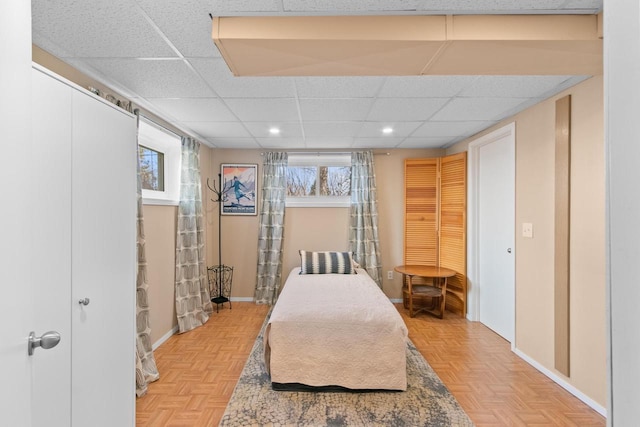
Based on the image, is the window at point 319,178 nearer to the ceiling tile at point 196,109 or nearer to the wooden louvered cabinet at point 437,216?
the wooden louvered cabinet at point 437,216

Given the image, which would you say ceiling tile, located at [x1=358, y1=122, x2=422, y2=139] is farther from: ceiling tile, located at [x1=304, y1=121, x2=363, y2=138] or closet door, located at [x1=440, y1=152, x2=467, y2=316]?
closet door, located at [x1=440, y1=152, x2=467, y2=316]

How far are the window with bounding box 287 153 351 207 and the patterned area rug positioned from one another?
2.80 meters

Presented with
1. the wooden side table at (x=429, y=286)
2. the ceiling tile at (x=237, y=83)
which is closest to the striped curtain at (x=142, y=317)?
the ceiling tile at (x=237, y=83)

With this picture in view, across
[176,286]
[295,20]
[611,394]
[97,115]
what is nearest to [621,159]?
[611,394]

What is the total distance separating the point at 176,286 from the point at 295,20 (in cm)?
298

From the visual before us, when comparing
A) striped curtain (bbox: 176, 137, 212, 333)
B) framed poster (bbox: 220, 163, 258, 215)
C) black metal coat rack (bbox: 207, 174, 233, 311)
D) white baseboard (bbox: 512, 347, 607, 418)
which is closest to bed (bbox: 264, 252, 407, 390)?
white baseboard (bbox: 512, 347, 607, 418)

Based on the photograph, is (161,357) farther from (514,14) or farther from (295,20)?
(514,14)

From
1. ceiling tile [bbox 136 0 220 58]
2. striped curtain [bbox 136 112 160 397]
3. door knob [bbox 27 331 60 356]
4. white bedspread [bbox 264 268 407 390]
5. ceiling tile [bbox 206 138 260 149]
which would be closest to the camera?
door knob [bbox 27 331 60 356]

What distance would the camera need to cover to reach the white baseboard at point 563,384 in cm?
208

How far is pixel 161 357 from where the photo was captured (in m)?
2.82

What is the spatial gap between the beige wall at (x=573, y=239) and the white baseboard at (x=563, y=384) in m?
0.03

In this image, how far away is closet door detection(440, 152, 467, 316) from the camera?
3.93 m

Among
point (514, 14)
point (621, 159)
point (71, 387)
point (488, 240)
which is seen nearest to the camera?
point (621, 159)

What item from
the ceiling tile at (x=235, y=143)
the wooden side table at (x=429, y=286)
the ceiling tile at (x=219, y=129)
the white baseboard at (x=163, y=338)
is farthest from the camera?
the ceiling tile at (x=235, y=143)
